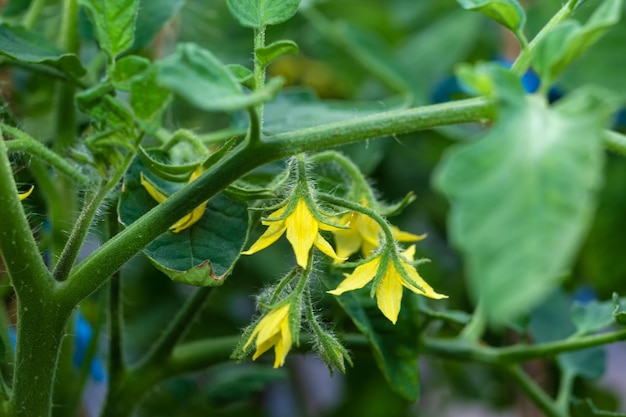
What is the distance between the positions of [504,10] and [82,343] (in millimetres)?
578

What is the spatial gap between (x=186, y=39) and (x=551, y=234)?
2.83 feet

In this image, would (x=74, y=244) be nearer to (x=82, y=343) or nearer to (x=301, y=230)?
(x=301, y=230)

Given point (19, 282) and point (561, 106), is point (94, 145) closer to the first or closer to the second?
point (19, 282)

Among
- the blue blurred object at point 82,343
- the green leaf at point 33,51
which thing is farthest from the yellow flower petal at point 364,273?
the blue blurred object at point 82,343

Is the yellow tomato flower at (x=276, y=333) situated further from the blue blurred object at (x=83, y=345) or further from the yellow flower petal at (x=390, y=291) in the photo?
the blue blurred object at (x=83, y=345)

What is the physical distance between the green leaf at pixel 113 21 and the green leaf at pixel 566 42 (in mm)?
245

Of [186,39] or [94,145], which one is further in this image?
[186,39]

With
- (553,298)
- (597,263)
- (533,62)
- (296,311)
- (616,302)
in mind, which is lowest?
(597,263)

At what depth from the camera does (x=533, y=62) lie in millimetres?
366

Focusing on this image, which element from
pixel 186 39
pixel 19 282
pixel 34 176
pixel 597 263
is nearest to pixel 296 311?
pixel 19 282

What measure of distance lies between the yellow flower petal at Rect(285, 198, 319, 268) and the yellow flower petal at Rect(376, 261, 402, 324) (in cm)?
5

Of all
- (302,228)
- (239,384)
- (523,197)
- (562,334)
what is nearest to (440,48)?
(562,334)

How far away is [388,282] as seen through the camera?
0.45 meters

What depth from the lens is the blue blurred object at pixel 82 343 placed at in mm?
760
